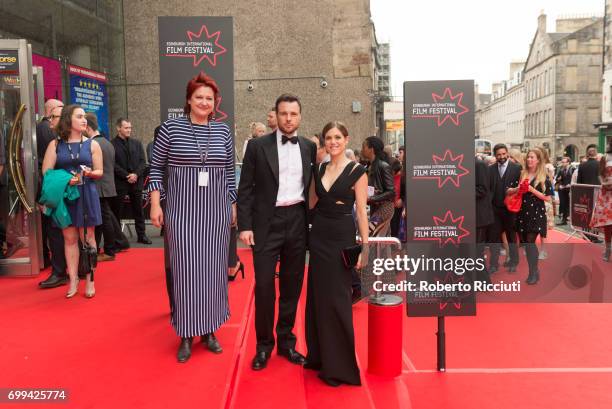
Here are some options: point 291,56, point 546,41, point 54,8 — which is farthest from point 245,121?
point 546,41

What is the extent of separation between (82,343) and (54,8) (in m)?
10.8

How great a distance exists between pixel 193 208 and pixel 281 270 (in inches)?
29.8

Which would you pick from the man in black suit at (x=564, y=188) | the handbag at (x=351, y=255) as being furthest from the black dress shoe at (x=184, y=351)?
the man in black suit at (x=564, y=188)

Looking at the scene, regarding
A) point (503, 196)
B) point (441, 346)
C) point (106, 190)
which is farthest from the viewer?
point (503, 196)

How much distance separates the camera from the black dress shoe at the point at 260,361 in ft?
11.6

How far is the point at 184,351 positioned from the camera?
339 centimetres

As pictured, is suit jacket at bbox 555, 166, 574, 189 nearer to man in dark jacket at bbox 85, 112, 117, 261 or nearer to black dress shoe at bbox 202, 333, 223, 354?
man in dark jacket at bbox 85, 112, 117, 261

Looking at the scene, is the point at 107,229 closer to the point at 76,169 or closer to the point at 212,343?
the point at 76,169

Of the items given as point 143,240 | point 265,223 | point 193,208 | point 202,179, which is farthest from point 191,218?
point 143,240

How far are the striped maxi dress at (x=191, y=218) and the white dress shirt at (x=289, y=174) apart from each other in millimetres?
389

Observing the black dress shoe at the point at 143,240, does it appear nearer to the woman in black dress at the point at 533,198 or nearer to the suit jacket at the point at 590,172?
the woman in black dress at the point at 533,198

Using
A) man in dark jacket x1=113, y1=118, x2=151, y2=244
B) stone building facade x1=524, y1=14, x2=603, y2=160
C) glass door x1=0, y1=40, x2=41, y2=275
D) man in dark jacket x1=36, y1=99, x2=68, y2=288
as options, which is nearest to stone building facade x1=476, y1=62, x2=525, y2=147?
stone building facade x1=524, y1=14, x2=603, y2=160

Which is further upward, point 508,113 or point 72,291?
point 508,113

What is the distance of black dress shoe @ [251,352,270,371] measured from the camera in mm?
3525
